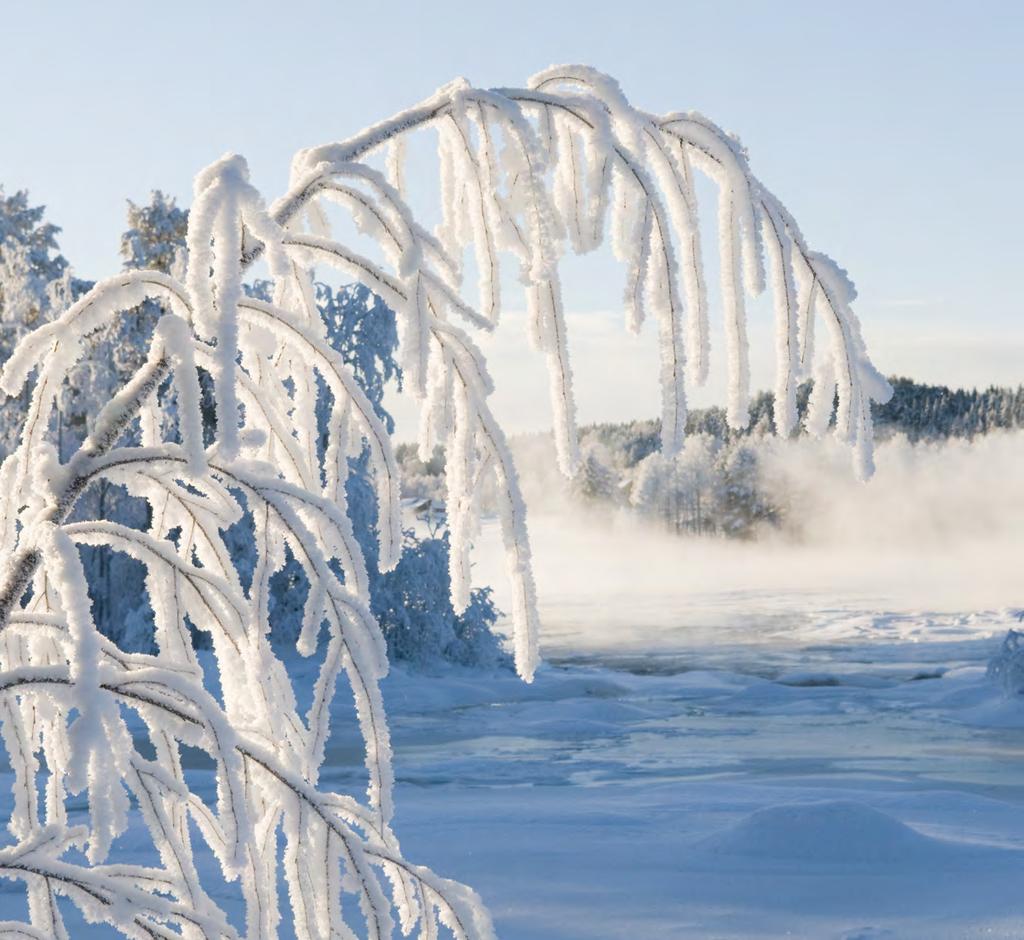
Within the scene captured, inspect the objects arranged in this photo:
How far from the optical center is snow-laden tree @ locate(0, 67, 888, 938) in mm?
1775

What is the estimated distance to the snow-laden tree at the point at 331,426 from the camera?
178 centimetres

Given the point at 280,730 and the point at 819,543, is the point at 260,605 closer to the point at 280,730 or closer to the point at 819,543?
the point at 280,730

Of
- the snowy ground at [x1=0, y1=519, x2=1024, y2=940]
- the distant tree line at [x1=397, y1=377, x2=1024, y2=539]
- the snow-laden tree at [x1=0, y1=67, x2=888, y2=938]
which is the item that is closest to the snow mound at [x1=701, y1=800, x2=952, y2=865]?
the snowy ground at [x1=0, y1=519, x2=1024, y2=940]

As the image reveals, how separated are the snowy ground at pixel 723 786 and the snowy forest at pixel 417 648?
0.16 ft

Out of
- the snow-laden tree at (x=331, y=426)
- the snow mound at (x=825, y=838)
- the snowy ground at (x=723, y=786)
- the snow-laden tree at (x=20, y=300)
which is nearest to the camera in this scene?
the snow-laden tree at (x=331, y=426)

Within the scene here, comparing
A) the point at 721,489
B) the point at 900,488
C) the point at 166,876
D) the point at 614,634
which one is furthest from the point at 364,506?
the point at 900,488

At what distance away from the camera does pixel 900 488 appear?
9806cm

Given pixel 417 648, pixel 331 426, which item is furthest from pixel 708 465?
pixel 331 426

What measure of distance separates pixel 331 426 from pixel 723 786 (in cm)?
1008

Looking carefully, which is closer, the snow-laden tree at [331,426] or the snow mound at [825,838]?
the snow-laden tree at [331,426]

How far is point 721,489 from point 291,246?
87.5 m

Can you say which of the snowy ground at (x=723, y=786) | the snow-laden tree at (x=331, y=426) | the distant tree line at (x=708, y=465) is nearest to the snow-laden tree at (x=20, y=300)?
the snowy ground at (x=723, y=786)

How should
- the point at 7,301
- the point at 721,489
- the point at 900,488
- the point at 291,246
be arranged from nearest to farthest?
the point at 291,246, the point at 7,301, the point at 721,489, the point at 900,488

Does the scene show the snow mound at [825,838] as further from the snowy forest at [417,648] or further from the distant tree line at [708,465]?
the distant tree line at [708,465]
